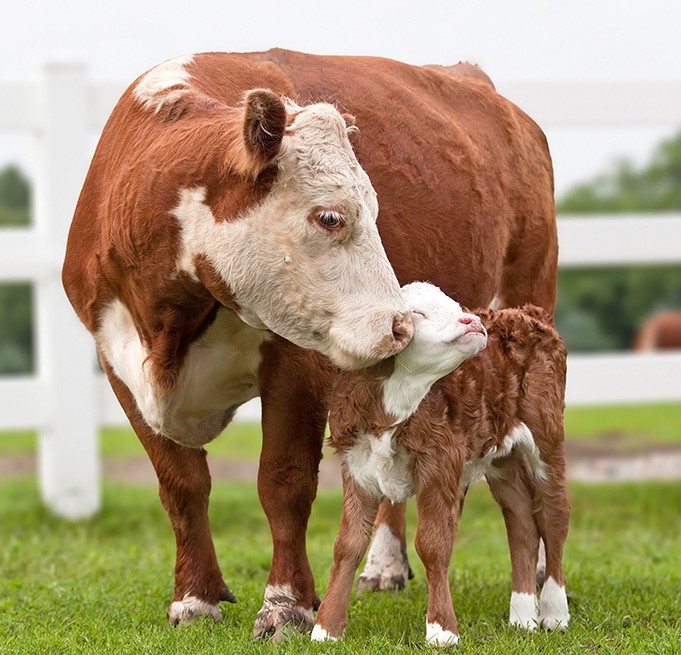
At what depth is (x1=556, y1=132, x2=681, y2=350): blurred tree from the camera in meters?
24.2

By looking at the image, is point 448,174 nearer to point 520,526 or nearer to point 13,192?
point 520,526

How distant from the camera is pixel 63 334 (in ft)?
28.7

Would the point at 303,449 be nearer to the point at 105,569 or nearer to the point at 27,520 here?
the point at 105,569

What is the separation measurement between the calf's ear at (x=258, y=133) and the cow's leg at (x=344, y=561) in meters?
1.07

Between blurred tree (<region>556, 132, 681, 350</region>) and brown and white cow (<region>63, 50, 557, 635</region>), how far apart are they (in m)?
17.5

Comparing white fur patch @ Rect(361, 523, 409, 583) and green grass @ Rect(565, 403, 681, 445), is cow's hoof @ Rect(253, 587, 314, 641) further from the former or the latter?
green grass @ Rect(565, 403, 681, 445)

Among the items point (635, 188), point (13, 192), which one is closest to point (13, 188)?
point (13, 192)

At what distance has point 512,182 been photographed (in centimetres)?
593

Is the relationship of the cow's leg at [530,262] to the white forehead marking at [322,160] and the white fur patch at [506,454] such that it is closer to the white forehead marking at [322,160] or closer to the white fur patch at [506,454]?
the white fur patch at [506,454]

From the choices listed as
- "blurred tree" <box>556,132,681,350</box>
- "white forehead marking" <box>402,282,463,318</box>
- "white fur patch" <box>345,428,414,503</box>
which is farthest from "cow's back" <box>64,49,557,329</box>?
"blurred tree" <box>556,132,681,350</box>

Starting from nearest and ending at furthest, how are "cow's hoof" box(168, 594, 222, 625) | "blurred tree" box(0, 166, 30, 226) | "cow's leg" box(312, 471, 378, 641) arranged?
"cow's leg" box(312, 471, 378, 641), "cow's hoof" box(168, 594, 222, 625), "blurred tree" box(0, 166, 30, 226)

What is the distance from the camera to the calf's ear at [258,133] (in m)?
4.19

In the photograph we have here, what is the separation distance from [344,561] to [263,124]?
139cm

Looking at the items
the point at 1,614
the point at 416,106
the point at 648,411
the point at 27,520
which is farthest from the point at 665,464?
the point at 648,411
